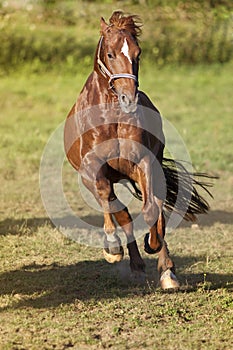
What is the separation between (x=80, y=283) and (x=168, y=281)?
786mm

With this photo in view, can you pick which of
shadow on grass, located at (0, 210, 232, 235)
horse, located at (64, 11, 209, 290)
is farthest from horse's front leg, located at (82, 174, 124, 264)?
shadow on grass, located at (0, 210, 232, 235)

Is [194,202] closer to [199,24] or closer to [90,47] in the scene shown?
[199,24]

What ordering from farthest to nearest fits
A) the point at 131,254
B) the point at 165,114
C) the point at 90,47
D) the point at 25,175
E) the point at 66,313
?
the point at 90,47 → the point at 165,114 → the point at 25,175 → the point at 131,254 → the point at 66,313

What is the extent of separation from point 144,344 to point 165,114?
11.4m

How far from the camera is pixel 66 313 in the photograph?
5.37m

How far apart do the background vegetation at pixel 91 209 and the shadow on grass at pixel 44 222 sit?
0.5 inches

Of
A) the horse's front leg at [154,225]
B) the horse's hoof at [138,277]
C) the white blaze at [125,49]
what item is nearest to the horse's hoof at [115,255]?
the horse's front leg at [154,225]

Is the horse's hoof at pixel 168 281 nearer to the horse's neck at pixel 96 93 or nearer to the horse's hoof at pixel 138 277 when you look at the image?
the horse's hoof at pixel 138 277

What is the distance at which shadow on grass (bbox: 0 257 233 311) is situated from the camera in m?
5.81

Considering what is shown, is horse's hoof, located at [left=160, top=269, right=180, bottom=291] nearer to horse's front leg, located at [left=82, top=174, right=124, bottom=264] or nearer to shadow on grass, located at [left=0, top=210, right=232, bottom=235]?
horse's front leg, located at [left=82, top=174, right=124, bottom=264]

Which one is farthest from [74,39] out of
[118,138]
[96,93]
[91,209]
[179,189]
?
[118,138]

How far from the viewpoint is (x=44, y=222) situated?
8.45m

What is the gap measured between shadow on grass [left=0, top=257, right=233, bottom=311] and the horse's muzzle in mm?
1428

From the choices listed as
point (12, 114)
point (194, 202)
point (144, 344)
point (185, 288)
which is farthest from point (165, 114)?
point (144, 344)
